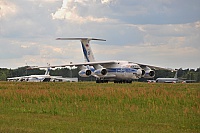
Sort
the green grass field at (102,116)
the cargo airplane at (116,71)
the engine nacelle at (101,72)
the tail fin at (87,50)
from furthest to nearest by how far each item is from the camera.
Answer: the tail fin at (87,50)
the engine nacelle at (101,72)
the cargo airplane at (116,71)
the green grass field at (102,116)

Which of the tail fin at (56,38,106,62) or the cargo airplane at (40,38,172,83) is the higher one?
the tail fin at (56,38,106,62)

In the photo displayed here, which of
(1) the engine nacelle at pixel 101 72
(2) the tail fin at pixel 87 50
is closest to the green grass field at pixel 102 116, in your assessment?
(1) the engine nacelle at pixel 101 72

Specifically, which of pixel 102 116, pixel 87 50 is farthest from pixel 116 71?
pixel 102 116

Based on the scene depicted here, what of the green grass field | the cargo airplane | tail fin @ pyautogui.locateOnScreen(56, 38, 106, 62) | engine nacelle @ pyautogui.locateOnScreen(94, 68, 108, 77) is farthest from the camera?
tail fin @ pyautogui.locateOnScreen(56, 38, 106, 62)

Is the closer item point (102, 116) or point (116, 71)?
point (102, 116)

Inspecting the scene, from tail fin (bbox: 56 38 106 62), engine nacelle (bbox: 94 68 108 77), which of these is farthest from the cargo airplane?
tail fin (bbox: 56 38 106 62)

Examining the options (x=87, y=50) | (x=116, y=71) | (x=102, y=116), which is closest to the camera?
(x=102, y=116)

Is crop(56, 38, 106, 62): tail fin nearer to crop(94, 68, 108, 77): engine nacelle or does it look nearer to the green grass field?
crop(94, 68, 108, 77): engine nacelle

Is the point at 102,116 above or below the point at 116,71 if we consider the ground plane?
below

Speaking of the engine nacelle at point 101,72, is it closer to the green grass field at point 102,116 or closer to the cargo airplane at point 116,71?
the cargo airplane at point 116,71

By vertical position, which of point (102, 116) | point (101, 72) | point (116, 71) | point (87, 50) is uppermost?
point (87, 50)

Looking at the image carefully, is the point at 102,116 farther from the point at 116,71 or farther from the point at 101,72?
the point at 116,71

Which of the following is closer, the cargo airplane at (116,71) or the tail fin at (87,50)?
the cargo airplane at (116,71)

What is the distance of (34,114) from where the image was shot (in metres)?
15.4
